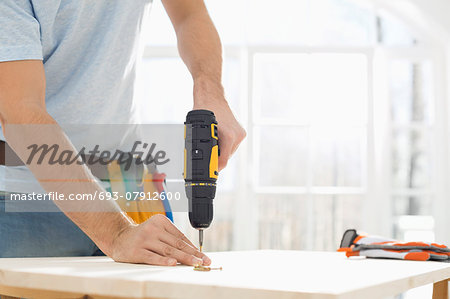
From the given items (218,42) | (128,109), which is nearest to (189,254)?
(128,109)

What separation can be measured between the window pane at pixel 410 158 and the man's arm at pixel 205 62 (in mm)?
3351

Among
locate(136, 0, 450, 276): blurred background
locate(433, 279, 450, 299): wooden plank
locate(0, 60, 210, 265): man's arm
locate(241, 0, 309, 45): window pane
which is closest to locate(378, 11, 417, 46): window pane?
locate(136, 0, 450, 276): blurred background

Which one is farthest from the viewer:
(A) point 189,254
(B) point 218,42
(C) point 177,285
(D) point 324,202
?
(D) point 324,202

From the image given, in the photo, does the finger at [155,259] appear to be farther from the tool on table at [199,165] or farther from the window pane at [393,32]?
the window pane at [393,32]

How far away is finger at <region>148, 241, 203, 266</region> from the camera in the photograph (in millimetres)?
825

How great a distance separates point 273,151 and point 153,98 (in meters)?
1.08

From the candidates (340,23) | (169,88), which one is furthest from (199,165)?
(340,23)

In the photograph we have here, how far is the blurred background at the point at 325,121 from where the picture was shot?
4.32 m

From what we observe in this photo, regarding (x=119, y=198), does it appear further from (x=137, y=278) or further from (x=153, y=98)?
(x=153, y=98)

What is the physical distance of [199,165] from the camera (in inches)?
36.6

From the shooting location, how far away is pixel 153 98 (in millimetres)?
4465

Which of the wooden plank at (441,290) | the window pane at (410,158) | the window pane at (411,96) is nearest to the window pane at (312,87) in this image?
the window pane at (411,96)

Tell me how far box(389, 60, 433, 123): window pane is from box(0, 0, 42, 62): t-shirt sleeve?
3.79 m

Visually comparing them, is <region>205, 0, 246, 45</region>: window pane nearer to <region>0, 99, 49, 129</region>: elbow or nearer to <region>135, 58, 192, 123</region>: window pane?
<region>135, 58, 192, 123</region>: window pane
